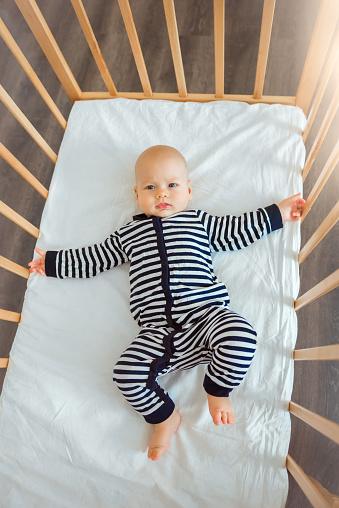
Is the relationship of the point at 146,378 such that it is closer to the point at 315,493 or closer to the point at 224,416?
the point at 224,416

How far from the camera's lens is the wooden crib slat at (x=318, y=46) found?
113 cm

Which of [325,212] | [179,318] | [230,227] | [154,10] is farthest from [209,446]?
[154,10]

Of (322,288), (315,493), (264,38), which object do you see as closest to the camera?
(315,493)

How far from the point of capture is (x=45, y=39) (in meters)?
1.35

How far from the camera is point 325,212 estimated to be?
60.4 inches

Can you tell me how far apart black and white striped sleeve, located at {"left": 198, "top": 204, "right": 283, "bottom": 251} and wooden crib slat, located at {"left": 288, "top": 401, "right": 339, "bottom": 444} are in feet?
1.42

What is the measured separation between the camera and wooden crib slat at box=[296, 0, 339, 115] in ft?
3.71

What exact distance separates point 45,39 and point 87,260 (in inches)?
26.9

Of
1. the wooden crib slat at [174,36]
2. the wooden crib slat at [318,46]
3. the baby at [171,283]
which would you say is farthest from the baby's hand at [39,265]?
the wooden crib slat at [318,46]

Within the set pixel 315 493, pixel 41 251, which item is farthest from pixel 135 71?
pixel 315 493

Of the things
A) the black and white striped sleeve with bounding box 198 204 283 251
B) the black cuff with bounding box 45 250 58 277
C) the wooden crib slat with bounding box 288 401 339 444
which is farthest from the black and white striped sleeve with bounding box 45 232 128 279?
the wooden crib slat with bounding box 288 401 339 444

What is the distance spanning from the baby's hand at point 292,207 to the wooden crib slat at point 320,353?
1.20 feet

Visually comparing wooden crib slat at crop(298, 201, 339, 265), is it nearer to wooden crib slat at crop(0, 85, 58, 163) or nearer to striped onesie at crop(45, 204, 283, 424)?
striped onesie at crop(45, 204, 283, 424)

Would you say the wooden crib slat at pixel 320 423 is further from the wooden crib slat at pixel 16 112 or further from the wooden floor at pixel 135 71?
the wooden crib slat at pixel 16 112
